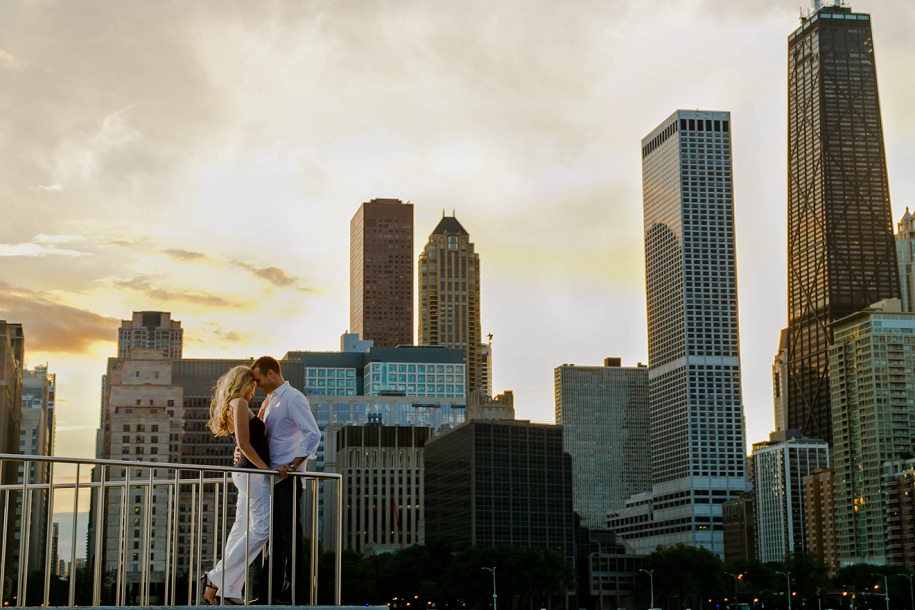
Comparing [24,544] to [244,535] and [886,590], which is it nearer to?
[244,535]

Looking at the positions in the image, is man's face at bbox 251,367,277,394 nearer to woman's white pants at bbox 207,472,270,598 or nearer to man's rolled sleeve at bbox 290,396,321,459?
man's rolled sleeve at bbox 290,396,321,459

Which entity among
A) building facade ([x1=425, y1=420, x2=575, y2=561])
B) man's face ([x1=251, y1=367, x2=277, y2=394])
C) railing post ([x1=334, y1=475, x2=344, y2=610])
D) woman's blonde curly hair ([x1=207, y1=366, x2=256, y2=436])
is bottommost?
railing post ([x1=334, y1=475, x2=344, y2=610])

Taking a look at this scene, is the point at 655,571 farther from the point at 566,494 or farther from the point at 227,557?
the point at 227,557

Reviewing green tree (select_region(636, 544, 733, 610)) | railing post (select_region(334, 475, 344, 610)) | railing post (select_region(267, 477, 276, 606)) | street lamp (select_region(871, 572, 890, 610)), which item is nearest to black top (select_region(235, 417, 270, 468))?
railing post (select_region(267, 477, 276, 606))

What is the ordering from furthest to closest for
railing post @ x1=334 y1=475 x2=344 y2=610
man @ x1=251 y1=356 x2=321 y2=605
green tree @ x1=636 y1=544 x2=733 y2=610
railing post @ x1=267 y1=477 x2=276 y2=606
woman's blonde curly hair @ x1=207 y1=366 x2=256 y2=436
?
green tree @ x1=636 y1=544 x2=733 y2=610 → woman's blonde curly hair @ x1=207 y1=366 x2=256 y2=436 → man @ x1=251 y1=356 x2=321 y2=605 → railing post @ x1=267 y1=477 x2=276 y2=606 → railing post @ x1=334 y1=475 x2=344 y2=610

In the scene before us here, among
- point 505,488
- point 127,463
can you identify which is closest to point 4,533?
point 127,463

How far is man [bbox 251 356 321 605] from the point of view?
1086 cm

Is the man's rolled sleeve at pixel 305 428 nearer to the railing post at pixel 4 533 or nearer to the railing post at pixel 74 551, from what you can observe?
the railing post at pixel 74 551

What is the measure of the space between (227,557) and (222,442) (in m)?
179

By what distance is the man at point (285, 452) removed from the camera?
10.9 meters

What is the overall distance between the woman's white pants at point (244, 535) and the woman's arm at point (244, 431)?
0.16 metres

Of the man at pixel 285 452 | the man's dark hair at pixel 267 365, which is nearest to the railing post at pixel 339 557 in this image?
the man at pixel 285 452

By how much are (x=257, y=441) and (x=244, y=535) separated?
934 millimetres

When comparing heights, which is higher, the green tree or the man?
the man
